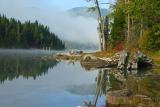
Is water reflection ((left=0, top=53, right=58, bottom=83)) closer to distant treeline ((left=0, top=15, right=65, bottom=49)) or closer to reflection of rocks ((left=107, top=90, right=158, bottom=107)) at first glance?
reflection of rocks ((left=107, top=90, right=158, bottom=107))

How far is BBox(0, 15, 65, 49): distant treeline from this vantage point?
516 feet

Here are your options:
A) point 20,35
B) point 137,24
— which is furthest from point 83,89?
point 20,35

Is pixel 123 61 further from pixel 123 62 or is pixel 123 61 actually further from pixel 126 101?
pixel 126 101

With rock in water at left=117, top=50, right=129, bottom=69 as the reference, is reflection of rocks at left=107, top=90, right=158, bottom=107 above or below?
below

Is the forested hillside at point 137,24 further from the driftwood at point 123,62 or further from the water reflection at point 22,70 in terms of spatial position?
the water reflection at point 22,70

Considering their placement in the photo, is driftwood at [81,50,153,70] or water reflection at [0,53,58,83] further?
driftwood at [81,50,153,70]

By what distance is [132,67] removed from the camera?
120 ft

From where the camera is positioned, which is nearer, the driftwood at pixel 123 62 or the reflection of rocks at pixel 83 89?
the reflection of rocks at pixel 83 89

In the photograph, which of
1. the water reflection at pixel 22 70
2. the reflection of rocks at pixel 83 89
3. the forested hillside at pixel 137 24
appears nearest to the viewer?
the forested hillside at pixel 137 24

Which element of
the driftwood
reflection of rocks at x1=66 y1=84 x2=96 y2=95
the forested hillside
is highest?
the forested hillside

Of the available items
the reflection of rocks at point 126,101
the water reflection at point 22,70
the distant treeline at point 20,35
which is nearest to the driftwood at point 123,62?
the water reflection at point 22,70

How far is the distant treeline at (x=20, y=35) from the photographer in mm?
157250

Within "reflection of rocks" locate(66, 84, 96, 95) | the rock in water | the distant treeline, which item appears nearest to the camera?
"reflection of rocks" locate(66, 84, 96, 95)

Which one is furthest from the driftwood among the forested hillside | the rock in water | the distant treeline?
the distant treeline
